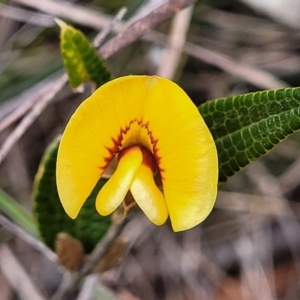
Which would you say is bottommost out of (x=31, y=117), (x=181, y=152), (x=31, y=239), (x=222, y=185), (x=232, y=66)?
(x=222, y=185)

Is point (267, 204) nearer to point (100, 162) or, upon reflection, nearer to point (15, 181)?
point (15, 181)

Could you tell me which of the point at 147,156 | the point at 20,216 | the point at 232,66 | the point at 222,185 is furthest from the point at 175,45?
the point at 147,156

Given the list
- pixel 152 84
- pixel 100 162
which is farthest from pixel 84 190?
pixel 152 84

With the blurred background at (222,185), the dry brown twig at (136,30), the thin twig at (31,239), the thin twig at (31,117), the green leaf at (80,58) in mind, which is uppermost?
the green leaf at (80,58)

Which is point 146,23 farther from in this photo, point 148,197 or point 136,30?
point 148,197

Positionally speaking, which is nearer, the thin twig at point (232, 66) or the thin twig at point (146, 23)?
the thin twig at point (146, 23)

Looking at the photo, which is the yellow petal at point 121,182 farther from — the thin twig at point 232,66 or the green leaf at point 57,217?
the thin twig at point 232,66

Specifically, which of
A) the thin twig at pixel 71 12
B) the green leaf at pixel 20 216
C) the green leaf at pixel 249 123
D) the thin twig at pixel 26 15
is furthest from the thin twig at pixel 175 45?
the green leaf at pixel 249 123
